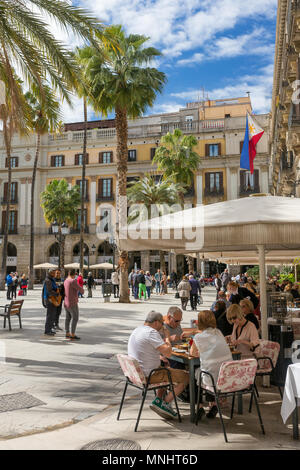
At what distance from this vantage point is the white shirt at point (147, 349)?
437cm

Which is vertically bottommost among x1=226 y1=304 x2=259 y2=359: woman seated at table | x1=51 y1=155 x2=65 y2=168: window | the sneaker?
the sneaker

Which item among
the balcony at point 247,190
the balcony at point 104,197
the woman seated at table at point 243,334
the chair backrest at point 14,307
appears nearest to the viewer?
the woman seated at table at point 243,334

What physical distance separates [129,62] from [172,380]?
668 inches

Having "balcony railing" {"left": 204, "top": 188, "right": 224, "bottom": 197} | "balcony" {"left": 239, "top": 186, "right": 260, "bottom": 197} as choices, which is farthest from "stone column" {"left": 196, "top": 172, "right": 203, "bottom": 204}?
"balcony" {"left": 239, "top": 186, "right": 260, "bottom": 197}

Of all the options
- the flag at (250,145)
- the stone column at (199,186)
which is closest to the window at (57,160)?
the stone column at (199,186)

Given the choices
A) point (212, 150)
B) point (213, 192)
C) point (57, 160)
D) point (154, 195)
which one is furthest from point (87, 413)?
point (57, 160)

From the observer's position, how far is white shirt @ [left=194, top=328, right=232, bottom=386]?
4207 millimetres

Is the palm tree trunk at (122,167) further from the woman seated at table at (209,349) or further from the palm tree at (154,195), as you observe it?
the woman seated at table at (209,349)

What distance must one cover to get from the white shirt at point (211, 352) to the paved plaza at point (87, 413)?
0.58 m

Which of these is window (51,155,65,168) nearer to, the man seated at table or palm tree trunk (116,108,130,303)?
palm tree trunk (116,108,130,303)

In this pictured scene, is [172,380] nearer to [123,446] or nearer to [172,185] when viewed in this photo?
[123,446]

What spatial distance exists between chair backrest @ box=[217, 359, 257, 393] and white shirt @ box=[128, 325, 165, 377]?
0.74m

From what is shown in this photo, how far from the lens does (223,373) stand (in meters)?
3.92

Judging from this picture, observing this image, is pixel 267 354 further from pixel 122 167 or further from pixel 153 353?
pixel 122 167
